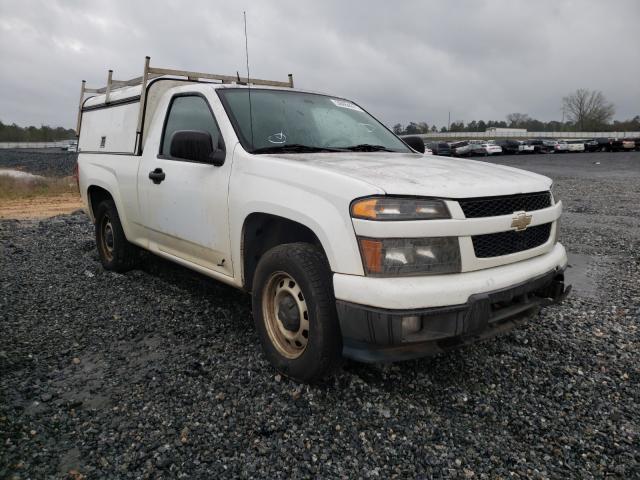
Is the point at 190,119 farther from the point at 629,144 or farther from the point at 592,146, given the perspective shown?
the point at 592,146

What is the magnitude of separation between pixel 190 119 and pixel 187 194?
664 millimetres

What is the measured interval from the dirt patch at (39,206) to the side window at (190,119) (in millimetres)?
Answer: 8442

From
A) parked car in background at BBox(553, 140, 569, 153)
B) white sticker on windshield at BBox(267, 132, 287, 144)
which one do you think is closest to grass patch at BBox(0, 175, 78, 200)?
white sticker on windshield at BBox(267, 132, 287, 144)

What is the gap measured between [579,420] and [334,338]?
4.55 feet

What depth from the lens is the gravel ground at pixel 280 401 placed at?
2.33 metres

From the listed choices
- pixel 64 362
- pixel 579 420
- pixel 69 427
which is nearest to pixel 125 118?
pixel 64 362

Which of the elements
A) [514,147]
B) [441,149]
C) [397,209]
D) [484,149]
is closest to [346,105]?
[397,209]

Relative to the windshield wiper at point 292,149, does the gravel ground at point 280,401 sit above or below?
below

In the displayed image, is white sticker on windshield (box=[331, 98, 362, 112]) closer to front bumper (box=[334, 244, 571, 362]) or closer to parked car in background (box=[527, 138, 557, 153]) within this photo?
front bumper (box=[334, 244, 571, 362])

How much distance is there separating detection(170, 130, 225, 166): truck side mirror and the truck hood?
0.53 meters

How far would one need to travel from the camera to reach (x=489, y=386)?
299cm

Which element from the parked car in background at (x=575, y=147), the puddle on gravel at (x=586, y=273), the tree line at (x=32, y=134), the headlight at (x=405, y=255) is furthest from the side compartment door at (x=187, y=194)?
the tree line at (x=32, y=134)

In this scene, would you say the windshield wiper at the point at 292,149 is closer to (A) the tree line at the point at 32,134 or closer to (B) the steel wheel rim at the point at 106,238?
(B) the steel wheel rim at the point at 106,238

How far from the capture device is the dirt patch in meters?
11.9
